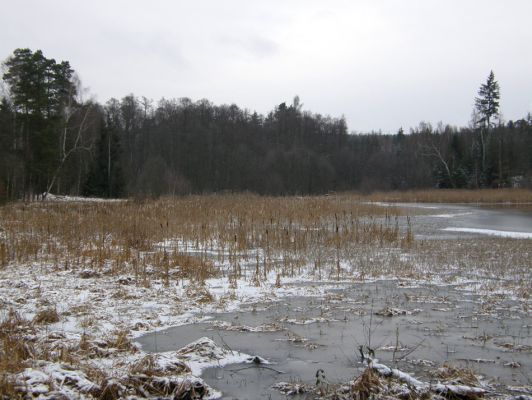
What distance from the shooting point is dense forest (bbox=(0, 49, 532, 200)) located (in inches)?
1324

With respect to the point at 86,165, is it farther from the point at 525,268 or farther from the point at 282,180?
the point at 525,268

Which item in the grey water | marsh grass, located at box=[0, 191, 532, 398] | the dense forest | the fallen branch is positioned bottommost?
the grey water

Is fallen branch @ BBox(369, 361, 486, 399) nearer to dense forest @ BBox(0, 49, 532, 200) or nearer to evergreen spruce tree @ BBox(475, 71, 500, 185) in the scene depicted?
dense forest @ BBox(0, 49, 532, 200)

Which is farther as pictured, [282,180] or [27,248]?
[282,180]

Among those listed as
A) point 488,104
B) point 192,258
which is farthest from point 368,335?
point 488,104

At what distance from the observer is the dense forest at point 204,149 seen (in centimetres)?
3362

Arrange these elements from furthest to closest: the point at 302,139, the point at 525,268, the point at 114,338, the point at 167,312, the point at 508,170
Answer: the point at 302,139, the point at 508,170, the point at 525,268, the point at 167,312, the point at 114,338

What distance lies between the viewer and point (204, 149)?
6994 cm

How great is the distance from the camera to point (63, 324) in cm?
584

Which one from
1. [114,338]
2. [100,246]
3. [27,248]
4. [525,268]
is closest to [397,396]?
[114,338]

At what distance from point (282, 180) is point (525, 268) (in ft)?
188

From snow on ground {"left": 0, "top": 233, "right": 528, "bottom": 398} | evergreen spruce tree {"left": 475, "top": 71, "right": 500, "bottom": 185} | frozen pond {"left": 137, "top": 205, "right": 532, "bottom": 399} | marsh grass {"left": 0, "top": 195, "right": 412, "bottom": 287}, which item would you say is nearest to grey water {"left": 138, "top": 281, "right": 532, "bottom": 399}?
frozen pond {"left": 137, "top": 205, "right": 532, "bottom": 399}

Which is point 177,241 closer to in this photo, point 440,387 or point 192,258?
point 192,258

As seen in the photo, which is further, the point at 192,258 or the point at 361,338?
the point at 192,258
